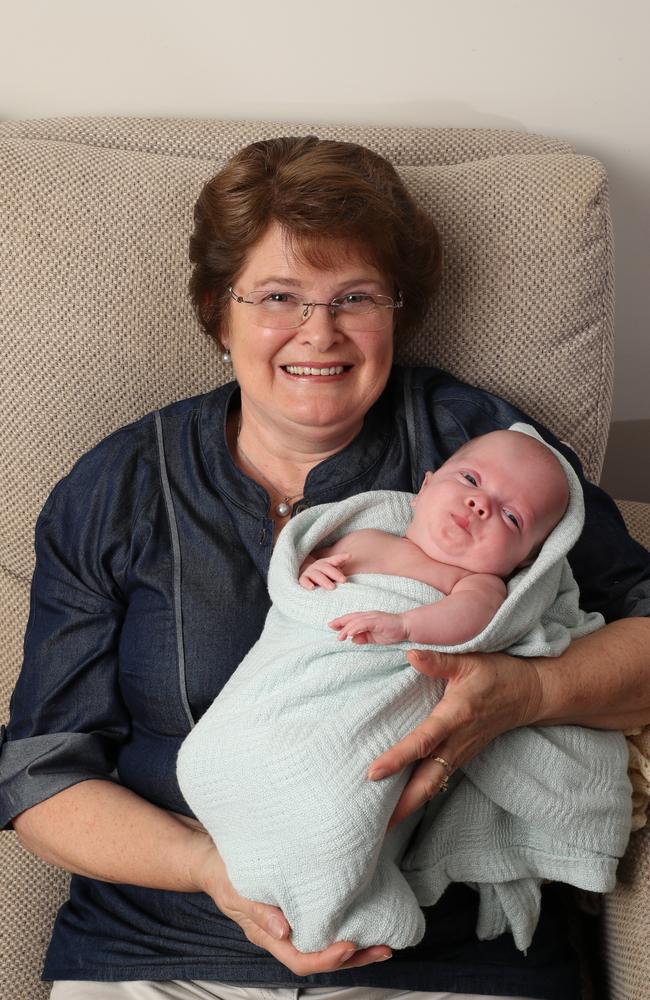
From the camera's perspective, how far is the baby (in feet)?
4.17

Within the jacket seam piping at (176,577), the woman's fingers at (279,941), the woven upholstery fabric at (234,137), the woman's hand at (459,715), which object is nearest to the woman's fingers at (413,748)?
the woman's hand at (459,715)

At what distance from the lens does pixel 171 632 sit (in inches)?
58.1

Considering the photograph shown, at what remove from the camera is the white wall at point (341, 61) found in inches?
69.3

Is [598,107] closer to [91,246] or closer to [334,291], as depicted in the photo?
[334,291]

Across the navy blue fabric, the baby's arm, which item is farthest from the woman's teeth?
the baby's arm

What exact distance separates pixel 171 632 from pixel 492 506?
19.4 inches

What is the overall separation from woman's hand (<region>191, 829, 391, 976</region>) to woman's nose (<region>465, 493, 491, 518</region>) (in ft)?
1.71

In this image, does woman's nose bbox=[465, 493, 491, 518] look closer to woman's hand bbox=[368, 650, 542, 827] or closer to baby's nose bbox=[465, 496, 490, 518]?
baby's nose bbox=[465, 496, 490, 518]

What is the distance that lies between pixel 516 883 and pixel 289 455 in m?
0.67

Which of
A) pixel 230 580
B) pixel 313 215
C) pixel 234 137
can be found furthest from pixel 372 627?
pixel 234 137

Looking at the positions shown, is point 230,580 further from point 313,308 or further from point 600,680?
point 600,680

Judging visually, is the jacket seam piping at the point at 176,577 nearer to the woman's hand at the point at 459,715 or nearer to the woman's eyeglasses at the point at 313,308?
the woman's eyeglasses at the point at 313,308

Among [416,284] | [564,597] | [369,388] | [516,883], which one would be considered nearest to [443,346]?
[416,284]

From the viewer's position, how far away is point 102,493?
1.55m
